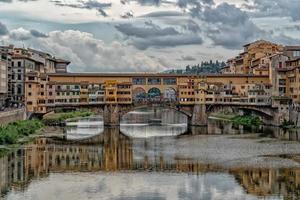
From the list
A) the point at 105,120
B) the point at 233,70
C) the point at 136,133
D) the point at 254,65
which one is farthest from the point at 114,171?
the point at 233,70

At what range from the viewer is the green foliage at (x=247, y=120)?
7194 cm

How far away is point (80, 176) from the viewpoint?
34531 millimetres

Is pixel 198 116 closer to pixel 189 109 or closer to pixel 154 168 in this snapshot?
pixel 189 109

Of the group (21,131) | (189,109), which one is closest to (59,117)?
(189,109)

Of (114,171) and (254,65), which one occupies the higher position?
(254,65)

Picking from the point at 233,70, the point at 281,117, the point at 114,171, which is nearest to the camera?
the point at 114,171

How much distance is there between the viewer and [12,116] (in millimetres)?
56094

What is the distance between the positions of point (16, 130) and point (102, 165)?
14891 mm

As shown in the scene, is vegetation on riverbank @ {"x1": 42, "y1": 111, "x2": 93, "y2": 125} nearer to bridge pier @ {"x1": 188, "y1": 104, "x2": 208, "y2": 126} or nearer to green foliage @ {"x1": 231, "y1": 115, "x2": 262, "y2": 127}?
bridge pier @ {"x1": 188, "y1": 104, "x2": 208, "y2": 126}

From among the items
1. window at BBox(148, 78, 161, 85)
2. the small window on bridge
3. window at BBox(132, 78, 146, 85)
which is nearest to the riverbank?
window at BBox(132, 78, 146, 85)

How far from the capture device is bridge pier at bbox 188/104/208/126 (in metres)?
70.2

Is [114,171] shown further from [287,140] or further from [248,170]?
[287,140]

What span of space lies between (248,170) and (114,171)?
24.2ft

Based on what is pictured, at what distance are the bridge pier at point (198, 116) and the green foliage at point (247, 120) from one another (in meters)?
4.94
